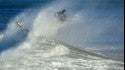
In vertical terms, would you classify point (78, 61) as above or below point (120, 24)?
below

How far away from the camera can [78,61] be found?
83.6 feet

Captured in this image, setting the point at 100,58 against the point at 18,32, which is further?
the point at 18,32

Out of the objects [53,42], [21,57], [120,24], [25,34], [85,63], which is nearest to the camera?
[85,63]

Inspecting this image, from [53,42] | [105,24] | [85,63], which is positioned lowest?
[85,63]

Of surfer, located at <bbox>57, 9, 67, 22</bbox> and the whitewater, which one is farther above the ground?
surfer, located at <bbox>57, 9, 67, 22</bbox>

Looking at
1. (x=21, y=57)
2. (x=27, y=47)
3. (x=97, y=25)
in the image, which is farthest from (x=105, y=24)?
(x=21, y=57)

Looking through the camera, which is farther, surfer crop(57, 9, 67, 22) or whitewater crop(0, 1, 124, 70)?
surfer crop(57, 9, 67, 22)

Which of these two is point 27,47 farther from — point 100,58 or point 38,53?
point 100,58

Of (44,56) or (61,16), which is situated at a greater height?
(61,16)

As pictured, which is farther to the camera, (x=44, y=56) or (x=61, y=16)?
(x=61, y=16)

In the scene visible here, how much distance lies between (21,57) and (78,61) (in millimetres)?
3643

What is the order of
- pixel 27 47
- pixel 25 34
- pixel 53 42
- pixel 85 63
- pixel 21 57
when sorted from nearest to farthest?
1. pixel 85 63
2. pixel 21 57
3. pixel 27 47
4. pixel 53 42
5. pixel 25 34

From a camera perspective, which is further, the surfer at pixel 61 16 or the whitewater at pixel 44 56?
the surfer at pixel 61 16

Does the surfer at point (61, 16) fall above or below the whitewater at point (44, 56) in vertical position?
above
